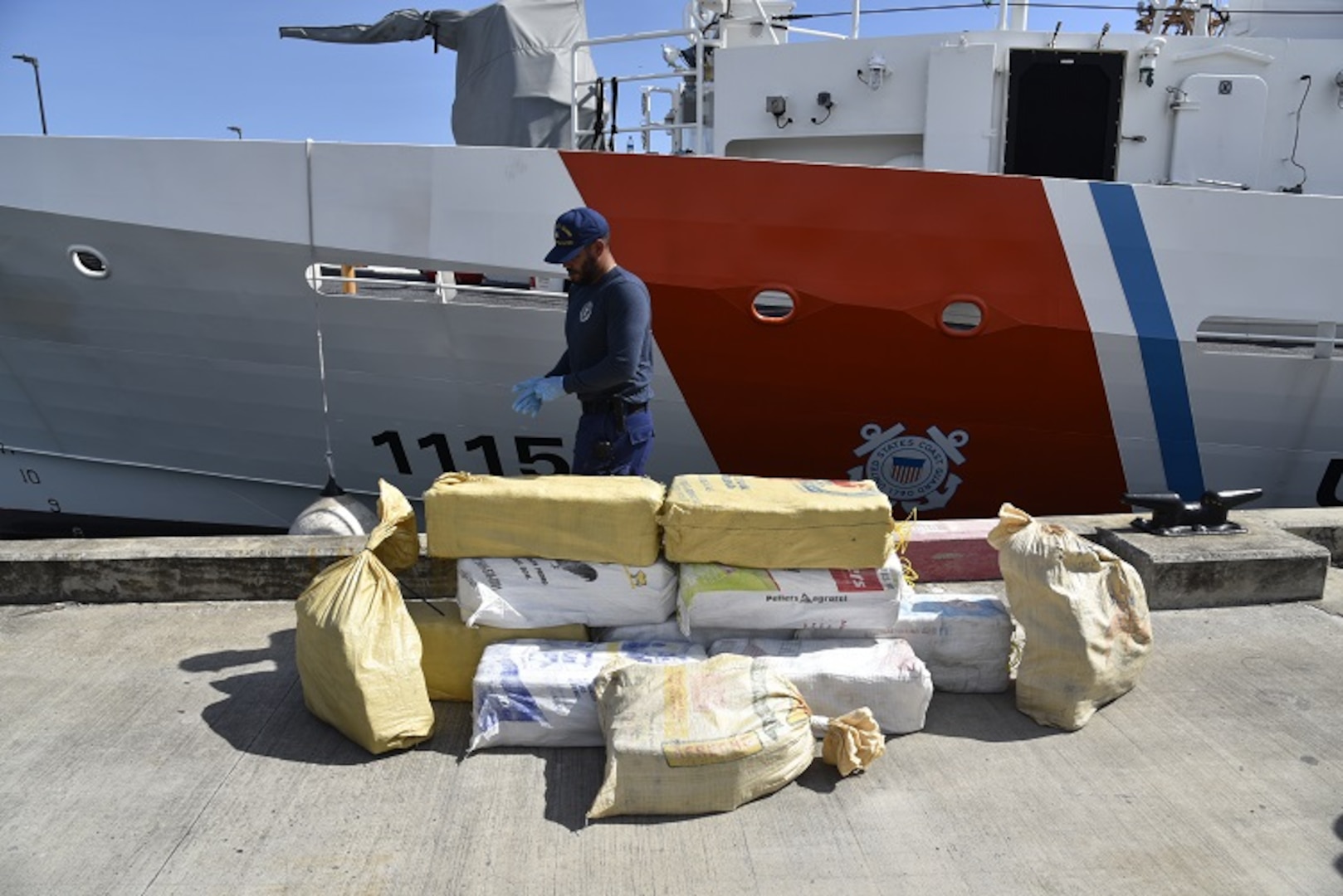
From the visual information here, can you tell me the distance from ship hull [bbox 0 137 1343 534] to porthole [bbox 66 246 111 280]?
2cm

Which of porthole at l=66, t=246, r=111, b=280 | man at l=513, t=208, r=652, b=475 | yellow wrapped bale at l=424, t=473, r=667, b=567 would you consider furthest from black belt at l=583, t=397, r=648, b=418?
porthole at l=66, t=246, r=111, b=280

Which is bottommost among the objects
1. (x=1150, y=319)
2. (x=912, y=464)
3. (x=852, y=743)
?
(x=852, y=743)

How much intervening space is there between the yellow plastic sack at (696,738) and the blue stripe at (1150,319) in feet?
9.60

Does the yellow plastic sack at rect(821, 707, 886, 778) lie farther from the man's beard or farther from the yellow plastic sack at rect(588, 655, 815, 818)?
the man's beard

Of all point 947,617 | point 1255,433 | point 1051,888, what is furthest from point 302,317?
point 1255,433

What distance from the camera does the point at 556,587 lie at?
111 inches

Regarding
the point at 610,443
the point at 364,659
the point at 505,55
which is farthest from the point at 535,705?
the point at 505,55

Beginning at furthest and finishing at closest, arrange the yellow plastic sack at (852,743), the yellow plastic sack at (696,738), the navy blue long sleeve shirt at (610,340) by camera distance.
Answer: the navy blue long sleeve shirt at (610,340), the yellow plastic sack at (852,743), the yellow plastic sack at (696,738)

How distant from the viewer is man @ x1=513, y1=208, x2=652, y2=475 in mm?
3240

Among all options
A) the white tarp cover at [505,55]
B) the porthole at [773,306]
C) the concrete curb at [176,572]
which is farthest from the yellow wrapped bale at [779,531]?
the white tarp cover at [505,55]

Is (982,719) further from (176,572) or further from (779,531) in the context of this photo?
(176,572)

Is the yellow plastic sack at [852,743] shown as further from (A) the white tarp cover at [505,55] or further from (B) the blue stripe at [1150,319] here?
(A) the white tarp cover at [505,55]

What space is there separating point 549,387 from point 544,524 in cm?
74

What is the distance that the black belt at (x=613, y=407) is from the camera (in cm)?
334
